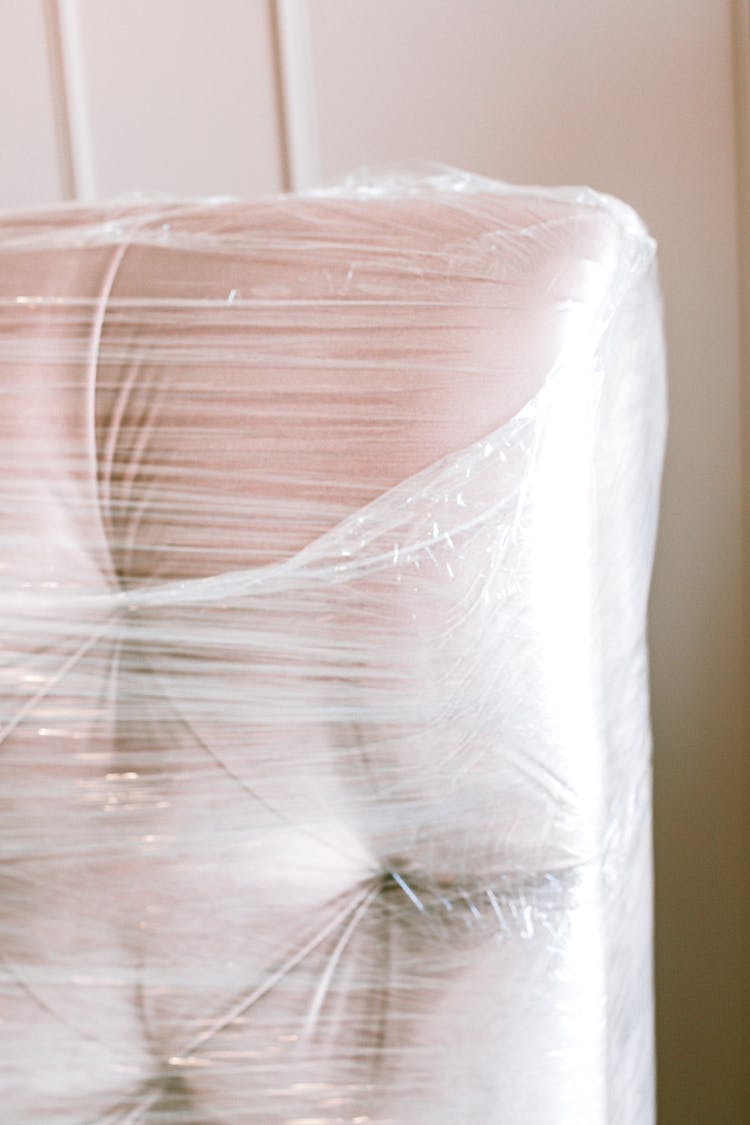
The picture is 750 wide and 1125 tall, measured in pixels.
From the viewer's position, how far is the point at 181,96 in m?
0.91

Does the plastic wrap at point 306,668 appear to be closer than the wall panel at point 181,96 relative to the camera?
Yes

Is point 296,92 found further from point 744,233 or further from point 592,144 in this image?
point 744,233

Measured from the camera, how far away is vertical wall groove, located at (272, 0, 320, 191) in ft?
2.88

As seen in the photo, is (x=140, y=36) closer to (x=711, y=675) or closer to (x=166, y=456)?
(x=166, y=456)

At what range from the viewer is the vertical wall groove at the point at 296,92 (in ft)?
2.88

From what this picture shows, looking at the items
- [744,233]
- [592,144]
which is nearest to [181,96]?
[592,144]

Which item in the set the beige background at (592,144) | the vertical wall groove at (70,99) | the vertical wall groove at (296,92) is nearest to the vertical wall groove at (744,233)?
the beige background at (592,144)

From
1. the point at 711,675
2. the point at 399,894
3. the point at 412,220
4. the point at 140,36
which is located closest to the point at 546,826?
the point at 399,894

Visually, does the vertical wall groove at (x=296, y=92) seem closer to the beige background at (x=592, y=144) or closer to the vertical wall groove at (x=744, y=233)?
the beige background at (x=592, y=144)

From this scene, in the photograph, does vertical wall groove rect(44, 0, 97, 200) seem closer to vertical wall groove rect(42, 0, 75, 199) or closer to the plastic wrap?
vertical wall groove rect(42, 0, 75, 199)

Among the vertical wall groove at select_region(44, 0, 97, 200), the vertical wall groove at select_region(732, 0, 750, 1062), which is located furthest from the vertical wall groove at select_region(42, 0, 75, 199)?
the vertical wall groove at select_region(732, 0, 750, 1062)

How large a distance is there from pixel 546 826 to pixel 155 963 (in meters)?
0.21

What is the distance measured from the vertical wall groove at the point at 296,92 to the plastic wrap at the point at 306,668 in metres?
0.35

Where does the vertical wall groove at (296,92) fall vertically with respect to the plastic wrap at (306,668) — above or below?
above
